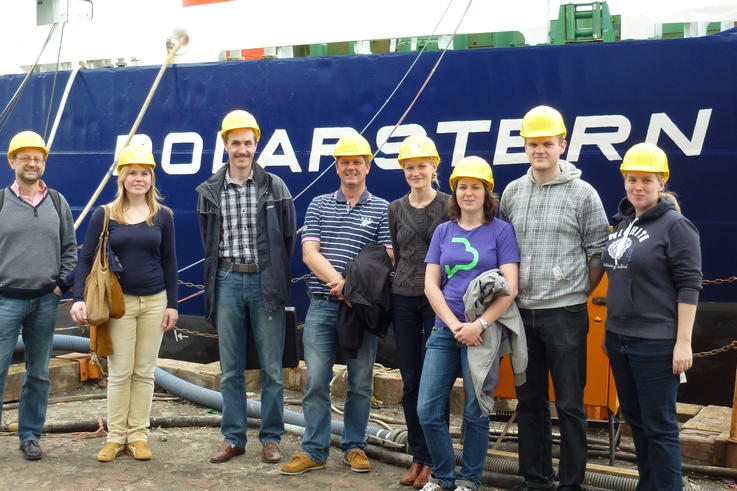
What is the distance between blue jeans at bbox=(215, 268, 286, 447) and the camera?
16.6ft

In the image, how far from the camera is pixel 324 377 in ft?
16.4

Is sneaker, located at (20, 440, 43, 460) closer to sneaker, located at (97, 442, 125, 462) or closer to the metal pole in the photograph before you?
sneaker, located at (97, 442, 125, 462)

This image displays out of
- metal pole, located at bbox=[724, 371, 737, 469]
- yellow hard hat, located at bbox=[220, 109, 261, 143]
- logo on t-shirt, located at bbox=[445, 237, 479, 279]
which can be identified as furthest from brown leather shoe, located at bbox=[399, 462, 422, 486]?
yellow hard hat, located at bbox=[220, 109, 261, 143]

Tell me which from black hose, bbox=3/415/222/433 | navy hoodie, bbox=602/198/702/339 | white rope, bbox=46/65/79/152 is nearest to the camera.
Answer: navy hoodie, bbox=602/198/702/339

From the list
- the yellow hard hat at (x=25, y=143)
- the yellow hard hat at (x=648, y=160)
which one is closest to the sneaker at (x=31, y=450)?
the yellow hard hat at (x=25, y=143)

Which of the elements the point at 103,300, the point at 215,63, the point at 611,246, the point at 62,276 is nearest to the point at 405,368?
the point at 611,246

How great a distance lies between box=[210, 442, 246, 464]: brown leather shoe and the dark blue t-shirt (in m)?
0.96

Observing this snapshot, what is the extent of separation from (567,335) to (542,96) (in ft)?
10.00

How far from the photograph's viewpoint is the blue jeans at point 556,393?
4.32m

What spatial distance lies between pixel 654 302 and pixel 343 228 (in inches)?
67.0

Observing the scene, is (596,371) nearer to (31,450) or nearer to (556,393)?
(556,393)

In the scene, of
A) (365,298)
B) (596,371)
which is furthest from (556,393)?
(365,298)

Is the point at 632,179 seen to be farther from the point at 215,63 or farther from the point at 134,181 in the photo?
the point at 215,63

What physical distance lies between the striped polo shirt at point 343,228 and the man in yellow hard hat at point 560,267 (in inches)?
31.9
